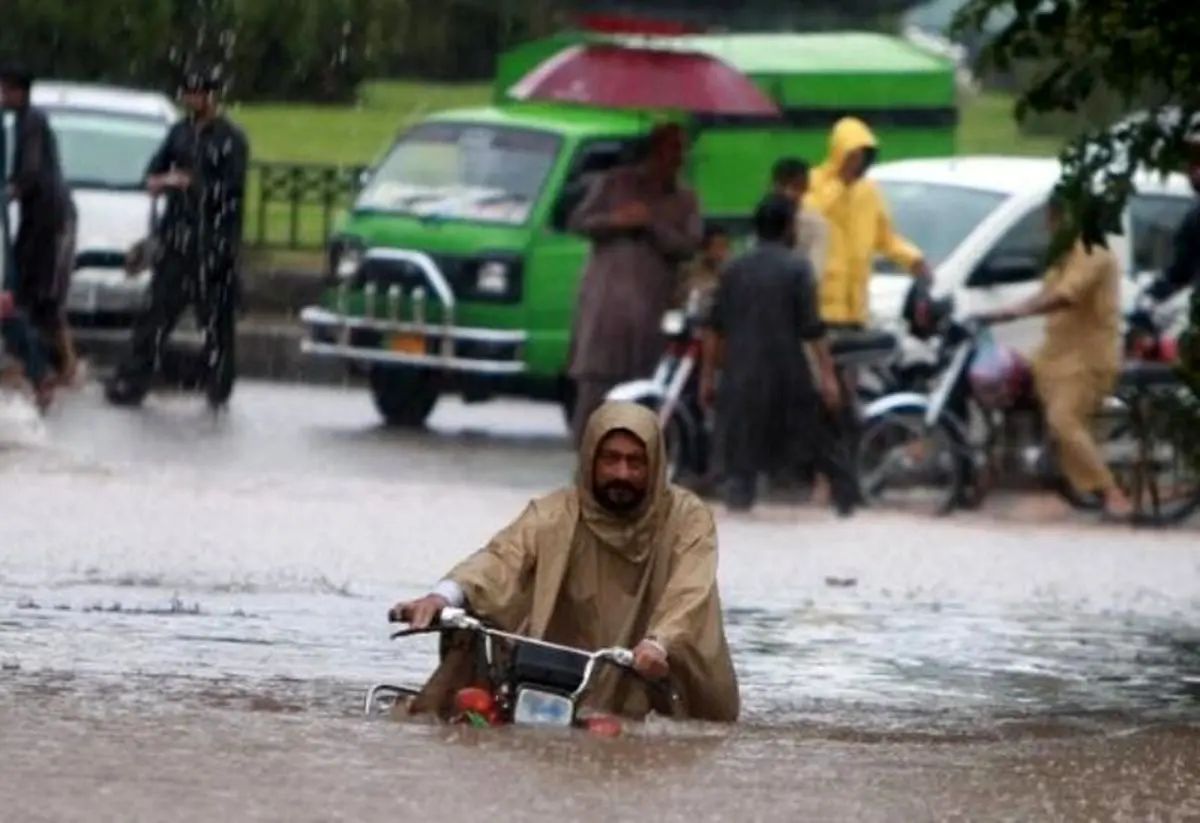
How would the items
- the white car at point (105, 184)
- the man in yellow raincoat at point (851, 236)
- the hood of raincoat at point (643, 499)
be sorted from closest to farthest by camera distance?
the hood of raincoat at point (643, 499) → the man in yellow raincoat at point (851, 236) → the white car at point (105, 184)

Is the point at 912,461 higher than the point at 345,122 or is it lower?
lower

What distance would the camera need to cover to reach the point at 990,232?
23.2 m

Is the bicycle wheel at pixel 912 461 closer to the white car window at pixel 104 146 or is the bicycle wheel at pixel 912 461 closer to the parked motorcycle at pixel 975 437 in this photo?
the parked motorcycle at pixel 975 437

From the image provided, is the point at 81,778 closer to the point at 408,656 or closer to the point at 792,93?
the point at 408,656

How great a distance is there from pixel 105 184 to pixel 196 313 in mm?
3627

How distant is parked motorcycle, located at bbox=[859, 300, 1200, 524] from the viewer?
20781 mm

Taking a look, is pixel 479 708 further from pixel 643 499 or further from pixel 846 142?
pixel 846 142

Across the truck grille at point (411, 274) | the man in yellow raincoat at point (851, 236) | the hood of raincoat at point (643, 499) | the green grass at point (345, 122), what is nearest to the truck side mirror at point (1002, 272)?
the man in yellow raincoat at point (851, 236)

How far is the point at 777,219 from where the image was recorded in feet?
65.4

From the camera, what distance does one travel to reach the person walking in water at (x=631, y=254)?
20906mm

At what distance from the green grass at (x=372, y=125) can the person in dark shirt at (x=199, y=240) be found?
40.5ft

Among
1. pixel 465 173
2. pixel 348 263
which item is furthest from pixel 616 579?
pixel 465 173

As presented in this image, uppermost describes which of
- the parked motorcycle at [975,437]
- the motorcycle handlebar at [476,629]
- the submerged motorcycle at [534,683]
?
the motorcycle handlebar at [476,629]

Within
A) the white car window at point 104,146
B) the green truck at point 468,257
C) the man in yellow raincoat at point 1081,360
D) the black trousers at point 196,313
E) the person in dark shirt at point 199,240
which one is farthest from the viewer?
the white car window at point 104,146
